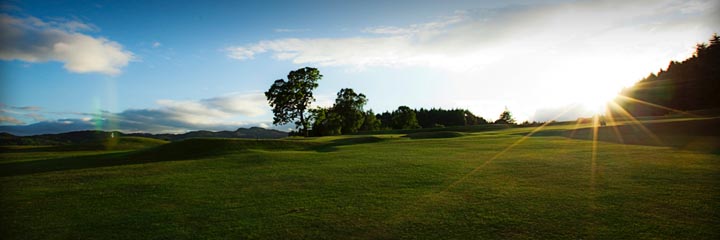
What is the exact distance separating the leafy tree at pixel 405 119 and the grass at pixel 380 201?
92303mm

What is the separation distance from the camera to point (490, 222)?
26.5 feet

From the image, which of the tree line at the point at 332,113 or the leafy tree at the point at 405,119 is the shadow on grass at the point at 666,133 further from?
the leafy tree at the point at 405,119

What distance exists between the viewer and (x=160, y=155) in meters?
26.1

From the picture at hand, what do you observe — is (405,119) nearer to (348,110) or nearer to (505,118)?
(348,110)

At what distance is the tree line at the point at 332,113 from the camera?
6231cm

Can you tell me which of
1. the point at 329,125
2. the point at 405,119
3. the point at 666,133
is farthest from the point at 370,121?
the point at 666,133

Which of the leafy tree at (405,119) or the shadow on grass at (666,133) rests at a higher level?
the leafy tree at (405,119)

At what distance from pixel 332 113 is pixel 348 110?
17.9ft

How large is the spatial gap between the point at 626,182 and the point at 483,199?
5.94m

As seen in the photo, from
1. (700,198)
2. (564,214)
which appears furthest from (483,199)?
(700,198)

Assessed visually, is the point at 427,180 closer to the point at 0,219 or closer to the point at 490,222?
the point at 490,222

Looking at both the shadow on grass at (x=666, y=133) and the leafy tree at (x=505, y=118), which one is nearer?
the shadow on grass at (x=666, y=133)

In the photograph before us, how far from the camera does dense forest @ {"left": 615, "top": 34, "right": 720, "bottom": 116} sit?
190 ft

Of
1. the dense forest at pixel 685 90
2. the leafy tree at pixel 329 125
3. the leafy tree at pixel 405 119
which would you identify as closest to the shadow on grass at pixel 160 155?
the leafy tree at pixel 329 125
